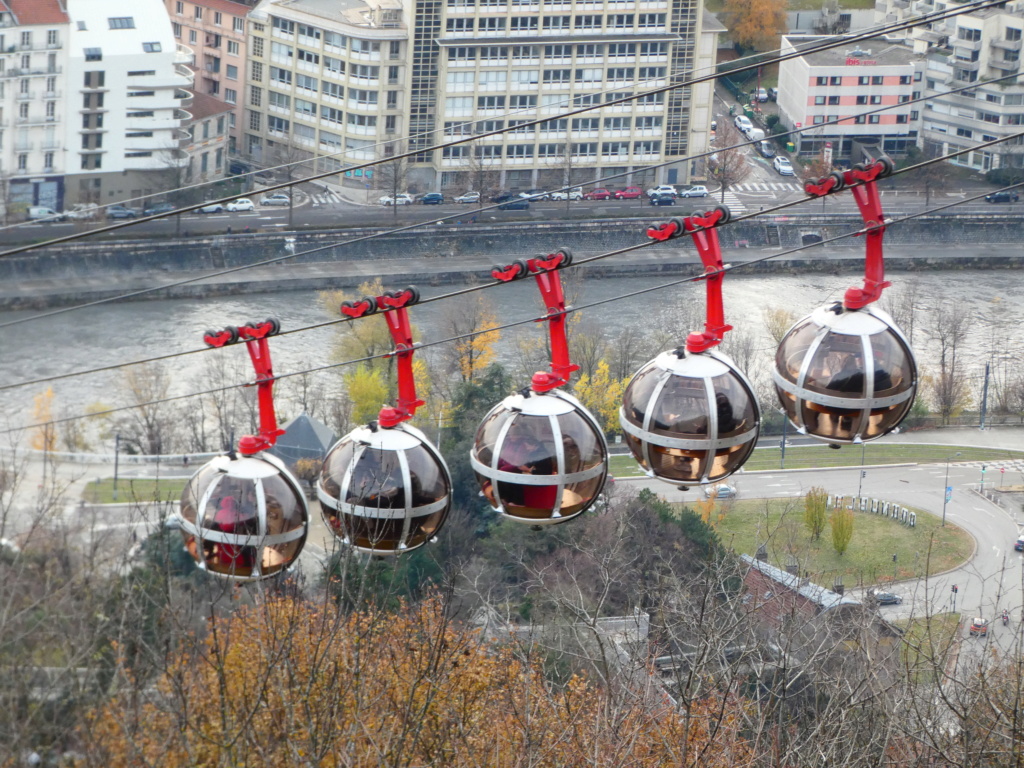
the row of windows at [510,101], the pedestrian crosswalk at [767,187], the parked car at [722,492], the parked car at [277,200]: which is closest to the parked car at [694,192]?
the pedestrian crosswalk at [767,187]

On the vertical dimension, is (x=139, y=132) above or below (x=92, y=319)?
above

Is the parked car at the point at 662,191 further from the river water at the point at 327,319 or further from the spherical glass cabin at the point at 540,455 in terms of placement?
the spherical glass cabin at the point at 540,455

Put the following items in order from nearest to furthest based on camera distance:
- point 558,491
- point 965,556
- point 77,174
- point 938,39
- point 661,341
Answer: point 558,491 → point 965,556 → point 661,341 → point 77,174 → point 938,39

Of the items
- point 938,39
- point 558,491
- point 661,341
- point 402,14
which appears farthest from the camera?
point 938,39

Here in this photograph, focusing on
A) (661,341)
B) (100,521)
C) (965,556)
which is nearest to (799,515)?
(965,556)

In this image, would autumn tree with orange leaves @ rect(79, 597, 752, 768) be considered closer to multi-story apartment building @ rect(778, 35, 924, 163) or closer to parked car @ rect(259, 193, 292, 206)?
parked car @ rect(259, 193, 292, 206)

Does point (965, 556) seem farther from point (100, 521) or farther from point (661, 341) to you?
point (100, 521)
